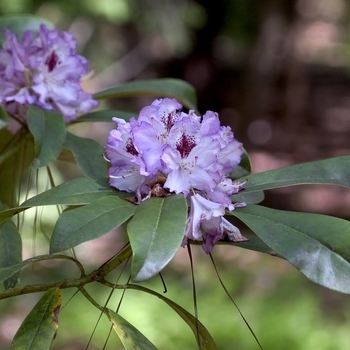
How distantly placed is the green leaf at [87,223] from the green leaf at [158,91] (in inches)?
19.4

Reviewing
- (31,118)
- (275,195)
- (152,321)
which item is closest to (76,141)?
(31,118)

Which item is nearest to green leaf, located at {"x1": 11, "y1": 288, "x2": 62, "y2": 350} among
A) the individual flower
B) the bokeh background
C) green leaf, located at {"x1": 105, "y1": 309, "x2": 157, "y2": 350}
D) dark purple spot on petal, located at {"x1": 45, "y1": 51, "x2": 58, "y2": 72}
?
green leaf, located at {"x1": 105, "y1": 309, "x2": 157, "y2": 350}

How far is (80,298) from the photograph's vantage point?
9.46ft

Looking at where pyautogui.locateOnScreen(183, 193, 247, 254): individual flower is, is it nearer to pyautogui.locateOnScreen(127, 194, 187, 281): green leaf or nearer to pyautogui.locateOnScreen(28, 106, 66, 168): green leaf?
pyautogui.locateOnScreen(127, 194, 187, 281): green leaf

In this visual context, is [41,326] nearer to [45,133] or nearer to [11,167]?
[45,133]

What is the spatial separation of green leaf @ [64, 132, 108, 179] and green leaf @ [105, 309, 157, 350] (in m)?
0.23

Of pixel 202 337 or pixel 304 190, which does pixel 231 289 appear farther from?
pixel 202 337

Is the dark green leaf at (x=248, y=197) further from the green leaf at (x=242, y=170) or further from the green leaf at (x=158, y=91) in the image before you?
the green leaf at (x=158, y=91)

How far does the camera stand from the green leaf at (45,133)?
Result: 29.3 inches

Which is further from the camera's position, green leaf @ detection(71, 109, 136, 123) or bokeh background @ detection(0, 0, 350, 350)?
bokeh background @ detection(0, 0, 350, 350)

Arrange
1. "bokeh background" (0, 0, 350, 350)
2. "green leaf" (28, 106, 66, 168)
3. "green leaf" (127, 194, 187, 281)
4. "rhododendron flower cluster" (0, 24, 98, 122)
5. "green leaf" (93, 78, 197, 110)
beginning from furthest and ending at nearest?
"bokeh background" (0, 0, 350, 350) < "green leaf" (93, 78, 197, 110) < "rhododendron flower cluster" (0, 24, 98, 122) < "green leaf" (28, 106, 66, 168) < "green leaf" (127, 194, 187, 281)

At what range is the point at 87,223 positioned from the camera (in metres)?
0.55

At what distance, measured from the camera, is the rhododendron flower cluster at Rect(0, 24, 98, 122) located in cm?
90

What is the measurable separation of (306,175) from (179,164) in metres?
0.16
